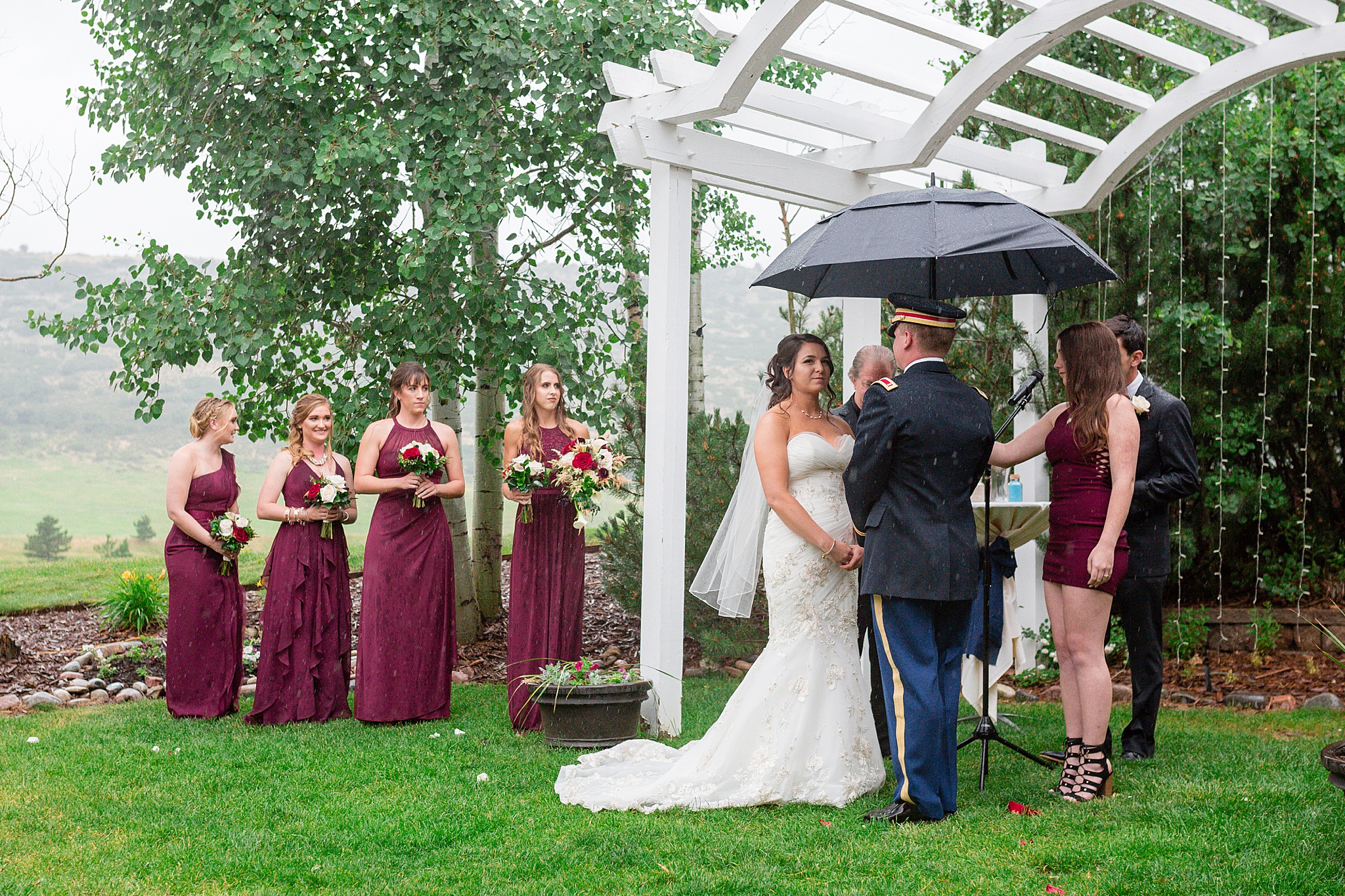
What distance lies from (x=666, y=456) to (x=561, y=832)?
7.03 feet

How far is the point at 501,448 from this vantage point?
9.20 meters

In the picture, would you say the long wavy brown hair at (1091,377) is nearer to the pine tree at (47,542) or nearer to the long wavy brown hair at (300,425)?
the long wavy brown hair at (300,425)

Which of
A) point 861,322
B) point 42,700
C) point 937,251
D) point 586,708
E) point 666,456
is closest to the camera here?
point 937,251

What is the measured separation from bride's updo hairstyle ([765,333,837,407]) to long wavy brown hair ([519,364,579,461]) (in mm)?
1734

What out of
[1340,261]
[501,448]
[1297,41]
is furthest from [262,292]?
[1340,261]

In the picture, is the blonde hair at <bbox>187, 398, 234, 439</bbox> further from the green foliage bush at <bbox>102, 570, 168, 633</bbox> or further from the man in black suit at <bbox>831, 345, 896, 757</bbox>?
the green foliage bush at <bbox>102, 570, 168, 633</bbox>

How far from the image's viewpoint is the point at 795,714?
4391mm

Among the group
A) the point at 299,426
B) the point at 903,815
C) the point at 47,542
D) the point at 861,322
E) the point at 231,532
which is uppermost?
the point at 861,322

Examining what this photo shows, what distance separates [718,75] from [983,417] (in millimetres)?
2264

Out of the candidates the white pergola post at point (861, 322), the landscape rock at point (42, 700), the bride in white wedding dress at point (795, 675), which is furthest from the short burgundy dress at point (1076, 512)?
the landscape rock at point (42, 700)

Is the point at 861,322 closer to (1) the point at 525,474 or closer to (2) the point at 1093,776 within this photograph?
(1) the point at 525,474

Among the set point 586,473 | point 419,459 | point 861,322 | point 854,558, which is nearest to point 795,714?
point 854,558

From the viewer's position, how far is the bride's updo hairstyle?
4582mm

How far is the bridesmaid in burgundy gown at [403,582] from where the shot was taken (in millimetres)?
6000
